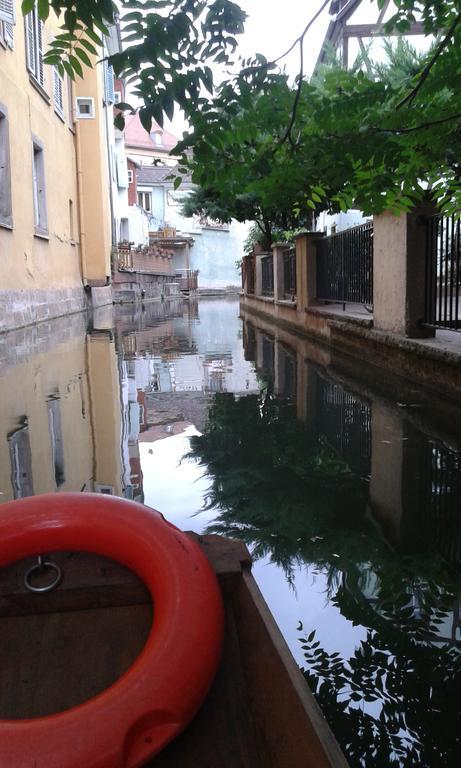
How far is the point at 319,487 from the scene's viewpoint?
3660 mm

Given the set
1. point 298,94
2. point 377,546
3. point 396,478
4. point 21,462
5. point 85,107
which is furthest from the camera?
point 85,107

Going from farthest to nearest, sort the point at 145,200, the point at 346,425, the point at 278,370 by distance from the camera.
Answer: the point at 145,200 < the point at 278,370 < the point at 346,425

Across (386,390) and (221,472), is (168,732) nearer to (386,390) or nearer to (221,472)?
(221,472)

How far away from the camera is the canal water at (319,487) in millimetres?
1889

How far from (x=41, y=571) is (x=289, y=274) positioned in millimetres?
14044

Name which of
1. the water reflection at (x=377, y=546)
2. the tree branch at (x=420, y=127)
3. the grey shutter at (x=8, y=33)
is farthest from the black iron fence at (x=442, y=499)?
the grey shutter at (x=8, y=33)

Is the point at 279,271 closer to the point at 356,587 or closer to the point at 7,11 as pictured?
the point at 7,11

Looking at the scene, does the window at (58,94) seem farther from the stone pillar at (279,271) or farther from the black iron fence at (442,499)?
the black iron fence at (442,499)

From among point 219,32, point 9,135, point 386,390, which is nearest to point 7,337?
point 9,135

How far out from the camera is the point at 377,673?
193 centimetres

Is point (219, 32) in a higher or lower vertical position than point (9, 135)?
lower

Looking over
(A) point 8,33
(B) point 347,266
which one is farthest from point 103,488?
(A) point 8,33

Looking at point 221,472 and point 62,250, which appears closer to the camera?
point 221,472

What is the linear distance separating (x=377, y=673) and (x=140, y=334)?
12.0 meters
